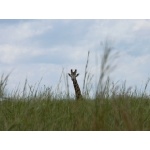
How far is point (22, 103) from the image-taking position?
4.64 m

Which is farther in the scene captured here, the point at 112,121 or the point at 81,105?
the point at 81,105

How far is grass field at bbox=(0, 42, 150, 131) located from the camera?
101 inches

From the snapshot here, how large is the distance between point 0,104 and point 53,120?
4.15 feet

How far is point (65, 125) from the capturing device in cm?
343

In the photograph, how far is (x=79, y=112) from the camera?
3.88 meters

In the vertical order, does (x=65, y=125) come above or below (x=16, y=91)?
below

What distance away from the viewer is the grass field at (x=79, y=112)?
8.40ft

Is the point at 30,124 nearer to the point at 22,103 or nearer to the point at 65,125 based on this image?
the point at 65,125

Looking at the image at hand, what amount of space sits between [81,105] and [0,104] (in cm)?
112

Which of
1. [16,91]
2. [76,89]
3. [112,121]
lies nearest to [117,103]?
[112,121]

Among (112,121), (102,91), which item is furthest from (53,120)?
(102,91)

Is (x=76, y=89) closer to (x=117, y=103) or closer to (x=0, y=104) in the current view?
(x=0, y=104)
